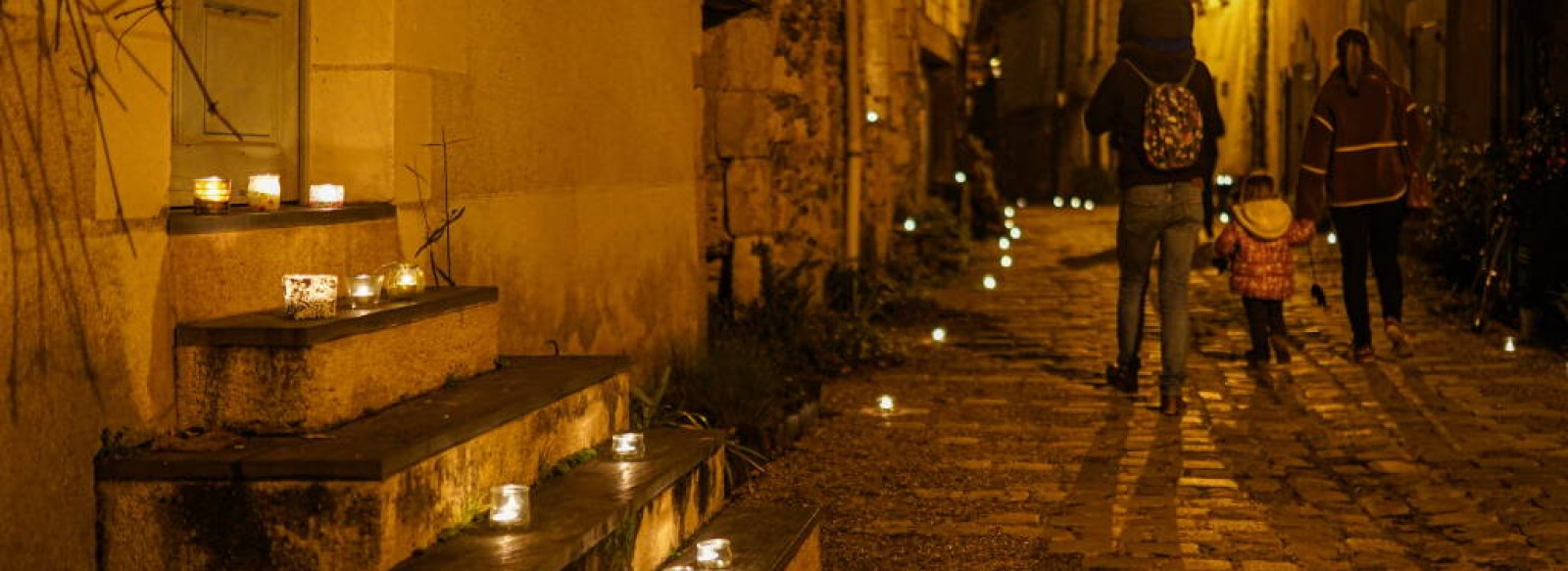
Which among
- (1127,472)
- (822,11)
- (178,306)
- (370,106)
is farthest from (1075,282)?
(178,306)

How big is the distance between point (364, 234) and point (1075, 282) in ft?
Result: 32.3

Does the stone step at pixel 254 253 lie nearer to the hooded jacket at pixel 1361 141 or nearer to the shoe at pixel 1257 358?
the shoe at pixel 1257 358

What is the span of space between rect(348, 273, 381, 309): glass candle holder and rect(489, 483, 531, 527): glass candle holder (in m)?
0.70

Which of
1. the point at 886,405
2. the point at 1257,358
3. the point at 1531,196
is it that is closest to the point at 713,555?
the point at 886,405

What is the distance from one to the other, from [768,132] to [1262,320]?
9.32 feet

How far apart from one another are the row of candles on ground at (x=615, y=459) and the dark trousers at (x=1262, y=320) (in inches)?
212

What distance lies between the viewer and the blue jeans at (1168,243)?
26.5 ft

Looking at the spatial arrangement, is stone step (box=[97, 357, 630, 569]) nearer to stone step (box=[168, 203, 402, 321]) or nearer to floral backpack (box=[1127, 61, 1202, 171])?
stone step (box=[168, 203, 402, 321])

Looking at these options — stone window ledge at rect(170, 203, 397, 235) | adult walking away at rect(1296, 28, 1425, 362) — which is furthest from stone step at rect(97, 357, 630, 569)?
adult walking away at rect(1296, 28, 1425, 362)

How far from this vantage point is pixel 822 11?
36.5 feet

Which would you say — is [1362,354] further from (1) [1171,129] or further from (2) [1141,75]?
(2) [1141,75]

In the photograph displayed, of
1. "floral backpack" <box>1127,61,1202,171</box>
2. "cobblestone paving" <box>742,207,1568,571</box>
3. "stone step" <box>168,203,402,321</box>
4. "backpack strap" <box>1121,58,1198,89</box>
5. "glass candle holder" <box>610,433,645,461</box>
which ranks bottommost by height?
"cobblestone paving" <box>742,207,1568,571</box>

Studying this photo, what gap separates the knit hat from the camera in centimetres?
809

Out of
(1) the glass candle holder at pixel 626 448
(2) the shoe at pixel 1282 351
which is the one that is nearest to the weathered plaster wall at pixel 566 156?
(1) the glass candle holder at pixel 626 448
